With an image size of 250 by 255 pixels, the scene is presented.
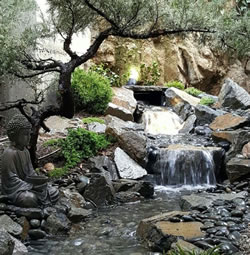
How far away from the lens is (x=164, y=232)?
15.1 ft

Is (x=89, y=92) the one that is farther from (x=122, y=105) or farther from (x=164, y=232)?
(x=164, y=232)

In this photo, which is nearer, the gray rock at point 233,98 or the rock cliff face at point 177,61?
the gray rock at point 233,98

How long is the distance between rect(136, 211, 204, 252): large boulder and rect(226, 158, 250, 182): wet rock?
3126 millimetres

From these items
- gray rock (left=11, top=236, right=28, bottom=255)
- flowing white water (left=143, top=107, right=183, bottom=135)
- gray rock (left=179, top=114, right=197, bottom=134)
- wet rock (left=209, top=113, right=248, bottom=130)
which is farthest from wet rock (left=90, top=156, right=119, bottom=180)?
gray rock (left=179, top=114, right=197, bottom=134)

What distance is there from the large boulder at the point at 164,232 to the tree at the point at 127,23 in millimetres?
2834

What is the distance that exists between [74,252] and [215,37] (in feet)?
13.7

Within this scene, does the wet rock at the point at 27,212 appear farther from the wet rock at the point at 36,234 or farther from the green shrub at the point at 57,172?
the green shrub at the point at 57,172

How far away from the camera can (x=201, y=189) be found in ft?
26.3

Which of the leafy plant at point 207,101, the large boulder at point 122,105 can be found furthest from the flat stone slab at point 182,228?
the leafy plant at point 207,101

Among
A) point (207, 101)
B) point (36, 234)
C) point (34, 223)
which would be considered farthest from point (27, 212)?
point (207, 101)

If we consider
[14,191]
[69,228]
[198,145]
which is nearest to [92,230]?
[69,228]

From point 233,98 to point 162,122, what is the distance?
2551 millimetres

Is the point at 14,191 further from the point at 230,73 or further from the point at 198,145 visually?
the point at 230,73

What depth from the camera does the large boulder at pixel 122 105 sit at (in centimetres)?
1169
